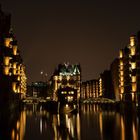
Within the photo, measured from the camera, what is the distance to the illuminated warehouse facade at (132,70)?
9475 centimetres

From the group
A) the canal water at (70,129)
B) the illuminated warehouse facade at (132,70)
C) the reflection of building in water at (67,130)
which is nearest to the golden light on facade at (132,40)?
the illuminated warehouse facade at (132,70)

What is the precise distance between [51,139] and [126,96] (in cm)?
8414

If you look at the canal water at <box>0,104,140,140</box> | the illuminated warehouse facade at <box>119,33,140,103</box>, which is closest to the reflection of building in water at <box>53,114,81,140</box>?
the canal water at <box>0,104,140,140</box>

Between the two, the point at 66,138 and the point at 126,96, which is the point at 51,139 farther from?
the point at 126,96

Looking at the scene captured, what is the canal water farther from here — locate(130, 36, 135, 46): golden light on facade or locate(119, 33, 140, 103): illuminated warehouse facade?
locate(130, 36, 135, 46): golden light on facade

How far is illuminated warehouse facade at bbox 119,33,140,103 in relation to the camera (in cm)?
9475

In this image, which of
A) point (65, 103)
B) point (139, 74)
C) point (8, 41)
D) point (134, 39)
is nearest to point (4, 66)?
point (8, 41)

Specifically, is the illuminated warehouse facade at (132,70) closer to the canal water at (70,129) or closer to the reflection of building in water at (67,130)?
the canal water at (70,129)

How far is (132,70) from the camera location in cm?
9706

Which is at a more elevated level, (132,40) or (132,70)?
(132,40)

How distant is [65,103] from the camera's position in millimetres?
119875

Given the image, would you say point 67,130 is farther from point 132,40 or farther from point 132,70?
point 132,40

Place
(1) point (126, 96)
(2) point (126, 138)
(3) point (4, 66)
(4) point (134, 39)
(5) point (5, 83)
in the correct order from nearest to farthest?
(2) point (126, 138)
(5) point (5, 83)
(3) point (4, 66)
(4) point (134, 39)
(1) point (126, 96)

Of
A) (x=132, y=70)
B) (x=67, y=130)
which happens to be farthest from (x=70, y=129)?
(x=132, y=70)
